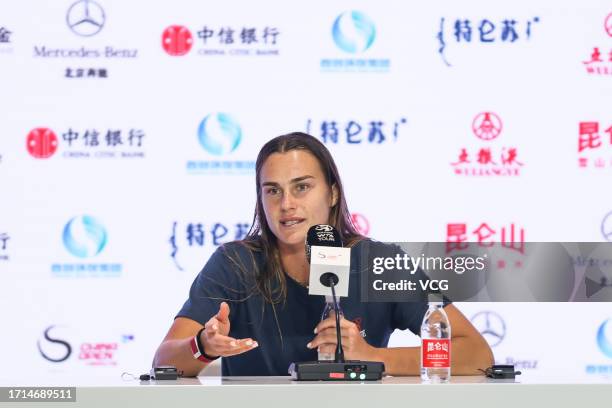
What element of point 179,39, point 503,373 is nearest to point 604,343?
point 503,373

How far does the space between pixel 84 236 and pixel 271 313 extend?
1567 millimetres

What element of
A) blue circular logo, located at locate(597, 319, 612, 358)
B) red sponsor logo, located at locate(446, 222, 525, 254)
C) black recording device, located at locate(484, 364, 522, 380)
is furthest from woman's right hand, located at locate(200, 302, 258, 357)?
blue circular logo, located at locate(597, 319, 612, 358)

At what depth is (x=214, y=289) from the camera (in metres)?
3.24

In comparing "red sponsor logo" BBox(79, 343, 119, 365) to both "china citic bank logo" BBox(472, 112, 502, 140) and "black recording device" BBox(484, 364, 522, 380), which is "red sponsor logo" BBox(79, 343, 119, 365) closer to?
"china citic bank logo" BBox(472, 112, 502, 140)

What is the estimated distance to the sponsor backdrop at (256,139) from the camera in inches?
176

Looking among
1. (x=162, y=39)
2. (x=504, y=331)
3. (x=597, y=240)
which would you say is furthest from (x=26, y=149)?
(x=597, y=240)

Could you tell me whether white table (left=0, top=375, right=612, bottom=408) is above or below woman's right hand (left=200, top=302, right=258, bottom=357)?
below

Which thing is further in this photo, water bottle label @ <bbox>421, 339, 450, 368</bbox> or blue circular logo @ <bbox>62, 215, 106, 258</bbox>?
blue circular logo @ <bbox>62, 215, 106, 258</bbox>

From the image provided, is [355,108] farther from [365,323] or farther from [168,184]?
[365,323]

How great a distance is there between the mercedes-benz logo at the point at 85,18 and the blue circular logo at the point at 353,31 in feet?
3.48

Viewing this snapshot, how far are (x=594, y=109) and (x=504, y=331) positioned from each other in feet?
3.53

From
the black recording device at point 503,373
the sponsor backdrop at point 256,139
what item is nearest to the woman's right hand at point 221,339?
the black recording device at point 503,373

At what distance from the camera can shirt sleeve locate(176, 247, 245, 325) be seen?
10.5 ft

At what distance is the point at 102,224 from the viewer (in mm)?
4480
